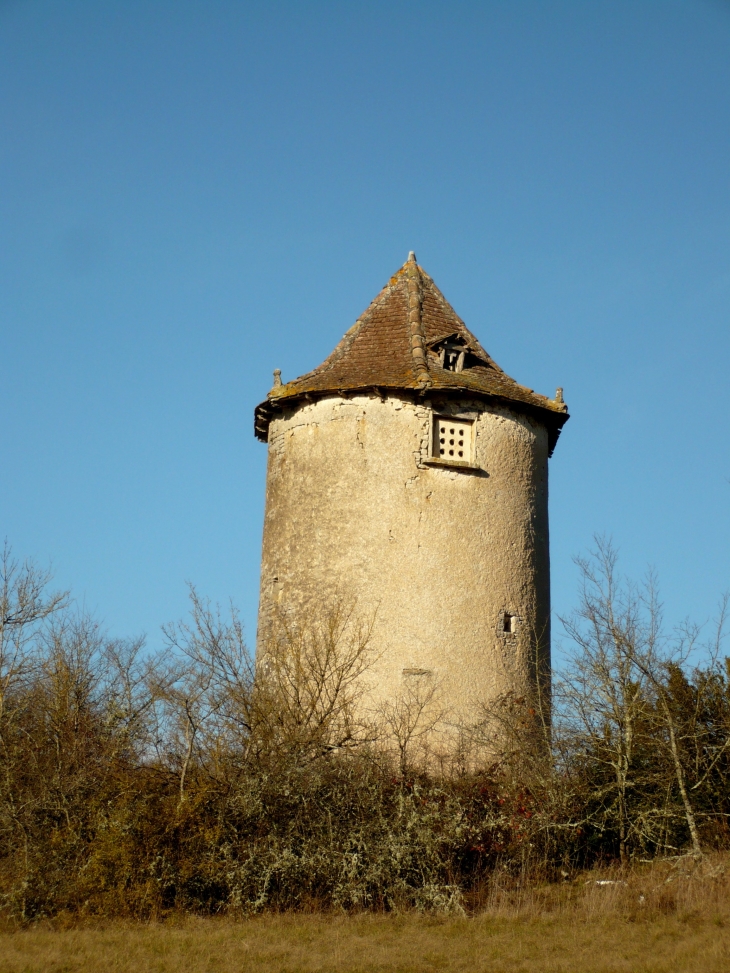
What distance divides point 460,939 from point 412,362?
9420mm

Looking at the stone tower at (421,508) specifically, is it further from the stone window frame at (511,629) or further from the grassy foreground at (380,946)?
the grassy foreground at (380,946)

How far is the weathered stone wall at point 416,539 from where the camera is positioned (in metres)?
16.9

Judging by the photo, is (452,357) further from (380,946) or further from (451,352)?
(380,946)

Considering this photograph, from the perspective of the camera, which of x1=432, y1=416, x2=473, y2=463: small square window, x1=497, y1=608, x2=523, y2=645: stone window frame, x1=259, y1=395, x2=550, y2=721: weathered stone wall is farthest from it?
x1=432, y1=416, x2=473, y2=463: small square window

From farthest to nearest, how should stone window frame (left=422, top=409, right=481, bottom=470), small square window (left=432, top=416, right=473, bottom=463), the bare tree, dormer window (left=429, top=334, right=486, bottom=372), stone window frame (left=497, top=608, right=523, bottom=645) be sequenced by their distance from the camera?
dormer window (left=429, top=334, right=486, bottom=372), small square window (left=432, top=416, right=473, bottom=463), stone window frame (left=422, top=409, right=481, bottom=470), stone window frame (left=497, top=608, right=523, bottom=645), the bare tree

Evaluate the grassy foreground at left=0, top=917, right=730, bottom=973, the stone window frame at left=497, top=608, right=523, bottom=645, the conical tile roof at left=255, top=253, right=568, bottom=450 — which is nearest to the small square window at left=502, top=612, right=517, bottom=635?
the stone window frame at left=497, top=608, right=523, bottom=645

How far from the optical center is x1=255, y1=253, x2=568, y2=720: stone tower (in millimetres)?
16922

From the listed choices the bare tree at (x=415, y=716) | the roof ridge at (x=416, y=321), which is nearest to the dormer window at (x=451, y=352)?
the roof ridge at (x=416, y=321)

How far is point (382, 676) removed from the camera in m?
16.6

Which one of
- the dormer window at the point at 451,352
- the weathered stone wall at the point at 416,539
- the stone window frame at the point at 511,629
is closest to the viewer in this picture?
the weathered stone wall at the point at 416,539

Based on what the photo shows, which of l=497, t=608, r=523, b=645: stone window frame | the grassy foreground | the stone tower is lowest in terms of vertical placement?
the grassy foreground

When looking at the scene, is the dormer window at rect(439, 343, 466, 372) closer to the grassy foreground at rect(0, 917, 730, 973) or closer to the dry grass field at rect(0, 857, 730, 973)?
the dry grass field at rect(0, 857, 730, 973)

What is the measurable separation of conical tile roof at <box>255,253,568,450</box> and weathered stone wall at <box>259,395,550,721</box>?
1.02ft

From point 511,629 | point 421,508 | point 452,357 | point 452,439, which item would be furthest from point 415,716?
point 452,357
